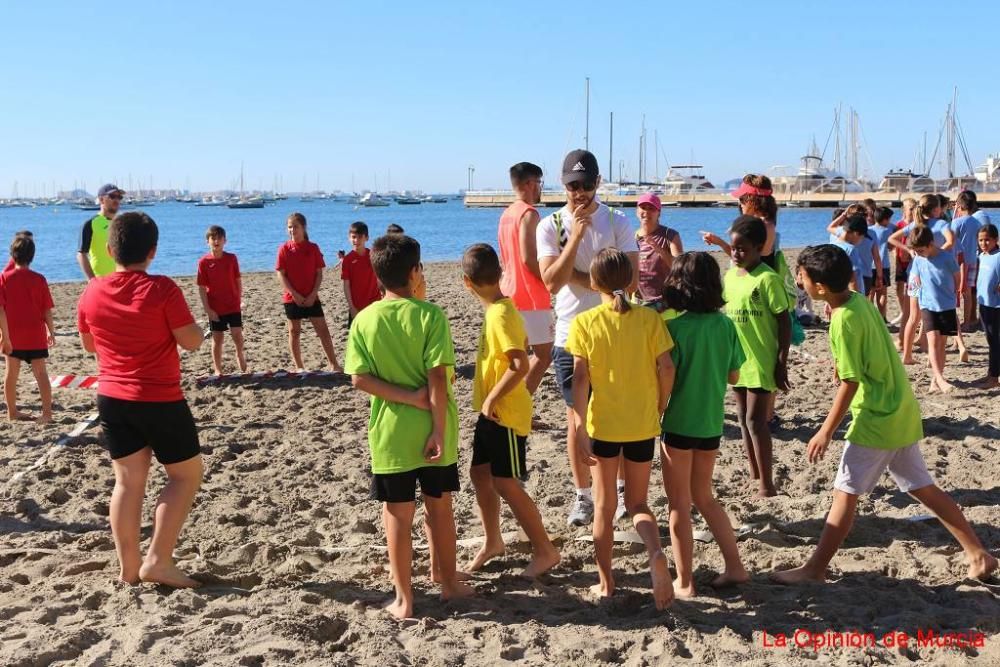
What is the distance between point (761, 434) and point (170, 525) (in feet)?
11.6

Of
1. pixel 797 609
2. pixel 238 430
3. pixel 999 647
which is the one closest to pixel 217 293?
pixel 238 430

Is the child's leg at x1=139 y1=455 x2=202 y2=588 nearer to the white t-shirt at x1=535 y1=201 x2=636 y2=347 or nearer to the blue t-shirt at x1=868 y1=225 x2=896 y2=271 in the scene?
the white t-shirt at x1=535 y1=201 x2=636 y2=347

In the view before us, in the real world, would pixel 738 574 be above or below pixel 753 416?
below

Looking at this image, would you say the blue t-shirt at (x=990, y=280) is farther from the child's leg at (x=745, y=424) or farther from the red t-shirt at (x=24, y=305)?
the red t-shirt at (x=24, y=305)

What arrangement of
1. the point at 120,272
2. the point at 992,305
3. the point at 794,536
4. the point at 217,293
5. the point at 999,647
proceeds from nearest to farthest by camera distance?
the point at 999,647 < the point at 120,272 < the point at 794,536 < the point at 992,305 < the point at 217,293

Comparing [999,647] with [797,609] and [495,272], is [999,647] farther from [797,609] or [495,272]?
[495,272]

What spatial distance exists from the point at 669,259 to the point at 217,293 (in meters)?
5.31

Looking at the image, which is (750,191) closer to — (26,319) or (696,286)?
(696,286)

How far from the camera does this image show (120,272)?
4.52 m

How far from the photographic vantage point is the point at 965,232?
11133 millimetres

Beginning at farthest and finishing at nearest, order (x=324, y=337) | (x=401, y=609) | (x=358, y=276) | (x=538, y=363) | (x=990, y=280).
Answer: (x=324, y=337)
(x=358, y=276)
(x=990, y=280)
(x=538, y=363)
(x=401, y=609)

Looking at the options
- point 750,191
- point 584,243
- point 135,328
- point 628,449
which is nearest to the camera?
point 628,449

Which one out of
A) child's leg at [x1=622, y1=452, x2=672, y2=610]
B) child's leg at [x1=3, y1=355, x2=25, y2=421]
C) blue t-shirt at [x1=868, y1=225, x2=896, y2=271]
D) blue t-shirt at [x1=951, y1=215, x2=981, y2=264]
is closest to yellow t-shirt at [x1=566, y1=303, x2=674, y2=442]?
child's leg at [x1=622, y1=452, x2=672, y2=610]

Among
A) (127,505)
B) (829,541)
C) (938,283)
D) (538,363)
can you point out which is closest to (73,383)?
(127,505)
